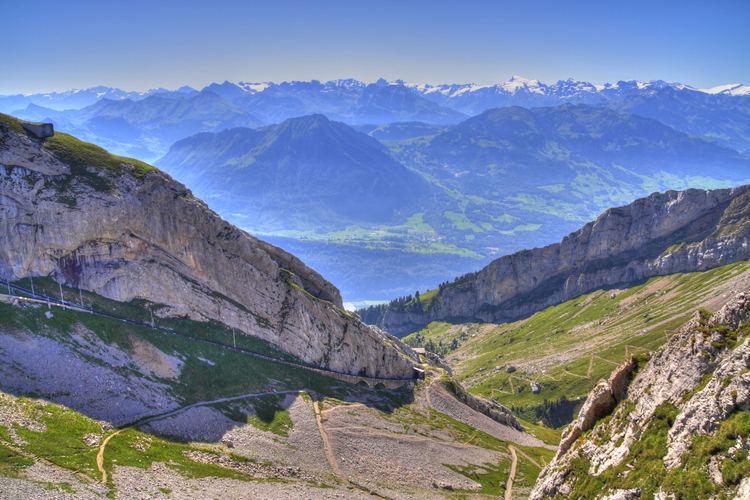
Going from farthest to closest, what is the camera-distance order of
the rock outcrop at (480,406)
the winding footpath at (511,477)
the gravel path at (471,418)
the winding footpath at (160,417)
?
1. the rock outcrop at (480,406)
2. the gravel path at (471,418)
3. the winding footpath at (511,477)
4. the winding footpath at (160,417)

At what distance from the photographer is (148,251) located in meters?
93.5

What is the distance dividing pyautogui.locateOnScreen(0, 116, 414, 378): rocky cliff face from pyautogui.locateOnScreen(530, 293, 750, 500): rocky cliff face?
69433 mm

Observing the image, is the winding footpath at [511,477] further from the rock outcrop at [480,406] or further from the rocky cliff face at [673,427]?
the rocky cliff face at [673,427]

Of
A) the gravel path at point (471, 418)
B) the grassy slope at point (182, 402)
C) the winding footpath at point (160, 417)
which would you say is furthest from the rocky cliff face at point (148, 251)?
the winding footpath at point (160, 417)

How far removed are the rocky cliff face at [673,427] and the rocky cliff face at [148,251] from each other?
6943 cm

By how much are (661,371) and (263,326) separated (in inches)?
3161

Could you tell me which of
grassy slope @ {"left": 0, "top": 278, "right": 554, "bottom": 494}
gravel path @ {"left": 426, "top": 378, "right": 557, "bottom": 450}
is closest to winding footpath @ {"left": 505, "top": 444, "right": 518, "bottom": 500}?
grassy slope @ {"left": 0, "top": 278, "right": 554, "bottom": 494}

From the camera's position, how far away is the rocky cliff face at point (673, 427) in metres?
29.1

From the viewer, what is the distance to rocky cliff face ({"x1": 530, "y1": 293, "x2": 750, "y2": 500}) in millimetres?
29141

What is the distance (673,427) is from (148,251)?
93027 mm

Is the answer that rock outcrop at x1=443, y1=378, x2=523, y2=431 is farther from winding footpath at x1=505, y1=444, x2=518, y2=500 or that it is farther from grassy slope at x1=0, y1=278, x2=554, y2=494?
winding footpath at x1=505, y1=444, x2=518, y2=500

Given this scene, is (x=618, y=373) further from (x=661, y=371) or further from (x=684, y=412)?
(x=684, y=412)

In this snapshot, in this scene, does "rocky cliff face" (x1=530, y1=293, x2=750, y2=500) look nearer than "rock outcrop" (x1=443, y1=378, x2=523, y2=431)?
Yes

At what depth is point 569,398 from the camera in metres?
177
